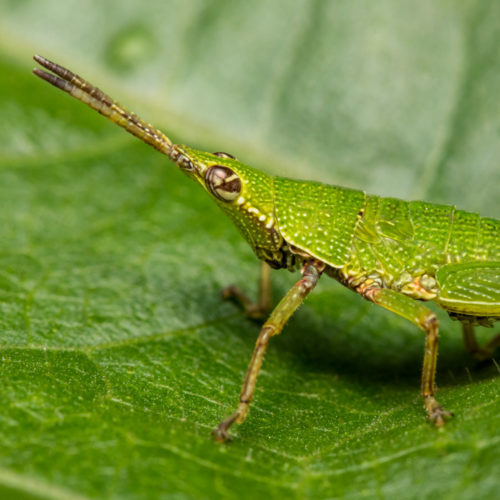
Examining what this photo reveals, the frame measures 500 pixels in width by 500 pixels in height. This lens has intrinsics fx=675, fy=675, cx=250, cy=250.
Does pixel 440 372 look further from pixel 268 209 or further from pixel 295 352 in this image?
pixel 268 209

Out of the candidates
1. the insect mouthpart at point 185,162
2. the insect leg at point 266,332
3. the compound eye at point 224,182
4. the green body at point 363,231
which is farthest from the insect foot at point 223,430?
the insect mouthpart at point 185,162

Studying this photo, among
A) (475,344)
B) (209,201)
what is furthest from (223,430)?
(209,201)

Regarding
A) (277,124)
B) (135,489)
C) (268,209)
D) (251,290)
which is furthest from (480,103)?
(135,489)

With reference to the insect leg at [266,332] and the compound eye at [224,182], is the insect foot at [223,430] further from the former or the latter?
the compound eye at [224,182]

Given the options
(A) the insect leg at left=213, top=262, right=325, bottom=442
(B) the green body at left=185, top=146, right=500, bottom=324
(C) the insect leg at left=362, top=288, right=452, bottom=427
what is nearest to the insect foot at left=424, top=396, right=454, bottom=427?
(C) the insect leg at left=362, top=288, right=452, bottom=427

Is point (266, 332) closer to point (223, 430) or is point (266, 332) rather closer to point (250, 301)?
point (223, 430)

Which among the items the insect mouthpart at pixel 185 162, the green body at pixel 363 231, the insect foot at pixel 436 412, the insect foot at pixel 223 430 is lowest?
the insect foot at pixel 223 430
